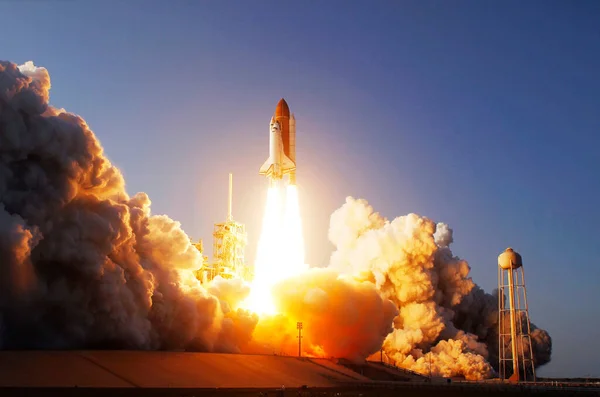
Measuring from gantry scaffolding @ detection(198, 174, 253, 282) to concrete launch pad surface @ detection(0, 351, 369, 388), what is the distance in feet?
63.1

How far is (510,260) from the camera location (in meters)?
82.6

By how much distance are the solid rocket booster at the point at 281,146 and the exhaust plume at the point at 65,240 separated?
2300cm

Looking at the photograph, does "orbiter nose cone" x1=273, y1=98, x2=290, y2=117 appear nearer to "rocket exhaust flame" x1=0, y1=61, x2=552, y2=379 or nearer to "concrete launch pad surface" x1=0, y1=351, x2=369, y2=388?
"rocket exhaust flame" x1=0, y1=61, x2=552, y2=379

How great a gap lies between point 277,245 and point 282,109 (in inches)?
603

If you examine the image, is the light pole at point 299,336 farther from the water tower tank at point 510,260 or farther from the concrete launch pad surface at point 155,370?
the water tower tank at point 510,260

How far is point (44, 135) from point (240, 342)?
29993 millimetres

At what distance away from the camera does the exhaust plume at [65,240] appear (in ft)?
164

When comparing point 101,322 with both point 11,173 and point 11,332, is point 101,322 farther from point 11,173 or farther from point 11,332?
point 11,173

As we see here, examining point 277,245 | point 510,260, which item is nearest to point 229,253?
point 277,245

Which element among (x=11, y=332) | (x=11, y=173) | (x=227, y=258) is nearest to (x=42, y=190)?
(x=11, y=173)

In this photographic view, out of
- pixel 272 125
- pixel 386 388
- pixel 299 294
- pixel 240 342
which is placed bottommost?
pixel 386 388

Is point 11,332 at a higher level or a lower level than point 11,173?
lower

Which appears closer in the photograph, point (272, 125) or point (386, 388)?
point (386, 388)

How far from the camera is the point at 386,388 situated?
2608 inches
